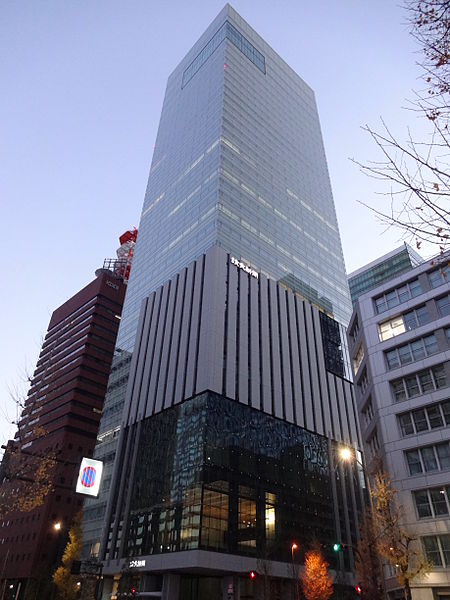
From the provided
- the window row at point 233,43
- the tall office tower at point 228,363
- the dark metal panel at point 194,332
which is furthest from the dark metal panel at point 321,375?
the window row at point 233,43

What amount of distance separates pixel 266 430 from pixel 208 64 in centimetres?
9779

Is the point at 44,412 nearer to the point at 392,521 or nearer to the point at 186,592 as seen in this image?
the point at 186,592

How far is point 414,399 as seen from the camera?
3459 cm

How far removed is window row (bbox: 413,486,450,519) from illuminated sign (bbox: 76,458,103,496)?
83.1 feet

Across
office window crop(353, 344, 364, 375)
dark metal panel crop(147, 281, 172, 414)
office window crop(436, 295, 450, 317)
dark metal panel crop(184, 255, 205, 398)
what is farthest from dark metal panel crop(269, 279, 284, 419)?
office window crop(436, 295, 450, 317)

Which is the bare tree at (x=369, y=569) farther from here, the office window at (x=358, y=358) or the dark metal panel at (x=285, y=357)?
the dark metal panel at (x=285, y=357)

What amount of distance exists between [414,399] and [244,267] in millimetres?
44910

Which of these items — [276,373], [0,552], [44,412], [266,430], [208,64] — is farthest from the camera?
[208,64]

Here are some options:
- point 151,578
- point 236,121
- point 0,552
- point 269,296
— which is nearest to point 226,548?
point 151,578

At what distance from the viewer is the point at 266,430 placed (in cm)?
6250

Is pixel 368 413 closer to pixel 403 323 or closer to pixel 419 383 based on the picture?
pixel 419 383

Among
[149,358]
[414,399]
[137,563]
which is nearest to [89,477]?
[414,399]

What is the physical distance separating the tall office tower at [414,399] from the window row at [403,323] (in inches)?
3.3

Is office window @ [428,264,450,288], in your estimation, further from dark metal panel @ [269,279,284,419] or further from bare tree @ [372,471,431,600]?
dark metal panel @ [269,279,284,419]
